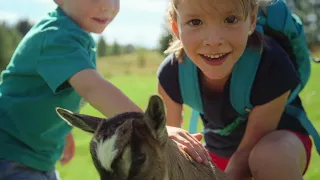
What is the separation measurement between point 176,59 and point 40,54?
761mm

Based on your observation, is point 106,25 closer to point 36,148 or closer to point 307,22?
point 36,148

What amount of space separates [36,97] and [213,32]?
3.83ft

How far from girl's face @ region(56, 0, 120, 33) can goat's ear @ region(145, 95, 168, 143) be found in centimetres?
129

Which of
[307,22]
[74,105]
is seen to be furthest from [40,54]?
[307,22]

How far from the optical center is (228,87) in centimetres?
315

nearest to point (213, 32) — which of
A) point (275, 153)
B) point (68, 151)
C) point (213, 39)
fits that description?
point (213, 39)

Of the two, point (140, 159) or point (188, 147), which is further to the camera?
point (188, 147)

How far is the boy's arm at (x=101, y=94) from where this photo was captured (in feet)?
9.30

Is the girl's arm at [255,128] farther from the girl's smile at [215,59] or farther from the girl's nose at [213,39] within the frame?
the girl's nose at [213,39]

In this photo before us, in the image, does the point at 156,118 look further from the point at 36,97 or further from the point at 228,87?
the point at 36,97

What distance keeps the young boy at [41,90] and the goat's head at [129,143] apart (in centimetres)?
87

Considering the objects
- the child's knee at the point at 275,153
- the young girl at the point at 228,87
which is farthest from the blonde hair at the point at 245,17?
the child's knee at the point at 275,153

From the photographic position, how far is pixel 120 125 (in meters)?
2.16

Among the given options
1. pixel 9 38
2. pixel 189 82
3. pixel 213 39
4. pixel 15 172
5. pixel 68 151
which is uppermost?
pixel 213 39
